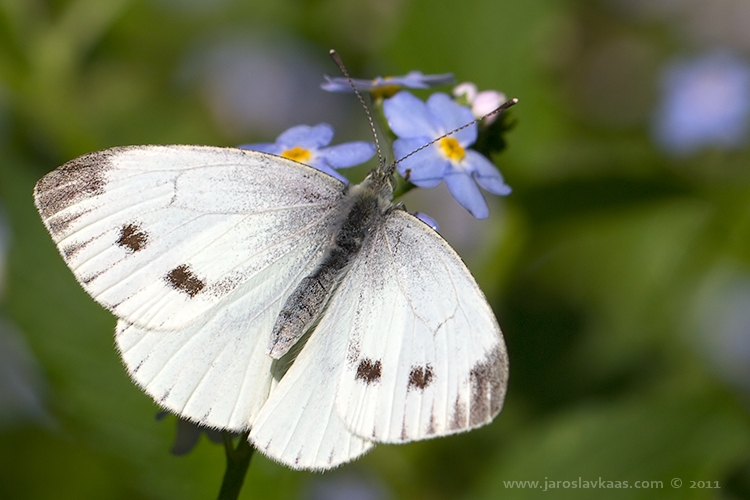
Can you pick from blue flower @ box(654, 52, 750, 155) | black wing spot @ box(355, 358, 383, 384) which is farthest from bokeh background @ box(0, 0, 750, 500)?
black wing spot @ box(355, 358, 383, 384)

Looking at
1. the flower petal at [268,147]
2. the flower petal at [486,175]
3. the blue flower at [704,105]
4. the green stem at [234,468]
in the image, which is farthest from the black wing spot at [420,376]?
the blue flower at [704,105]

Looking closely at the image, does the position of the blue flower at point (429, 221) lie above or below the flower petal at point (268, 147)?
below

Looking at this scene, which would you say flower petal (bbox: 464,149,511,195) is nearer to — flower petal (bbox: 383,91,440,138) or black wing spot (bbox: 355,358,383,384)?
flower petal (bbox: 383,91,440,138)

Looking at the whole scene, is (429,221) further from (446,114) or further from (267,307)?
(267,307)

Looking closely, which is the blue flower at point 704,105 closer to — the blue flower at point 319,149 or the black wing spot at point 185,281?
the blue flower at point 319,149

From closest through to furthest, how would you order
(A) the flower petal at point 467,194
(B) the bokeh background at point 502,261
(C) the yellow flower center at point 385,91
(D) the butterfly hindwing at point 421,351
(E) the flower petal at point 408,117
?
(D) the butterfly hindwing at point 421,351, (A) the flower petal at point 467,194, (E) the flower petal at point 408,117, (C) the yellow flower center at point 385,91, (B) the bokeh background at point 502,261

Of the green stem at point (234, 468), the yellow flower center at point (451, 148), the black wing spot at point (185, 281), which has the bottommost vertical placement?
the green stem at point (234, 468)

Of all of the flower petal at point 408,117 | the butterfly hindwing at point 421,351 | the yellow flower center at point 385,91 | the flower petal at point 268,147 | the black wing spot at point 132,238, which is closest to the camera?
the butterfly hindwing at point 421,351
